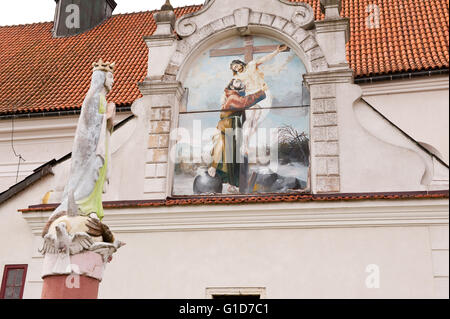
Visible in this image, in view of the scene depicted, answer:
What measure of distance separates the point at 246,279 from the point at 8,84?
9.66 meters

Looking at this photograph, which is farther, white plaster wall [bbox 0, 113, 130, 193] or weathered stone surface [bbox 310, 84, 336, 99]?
white plaster wall [bbox 0, 113, 130, 193]

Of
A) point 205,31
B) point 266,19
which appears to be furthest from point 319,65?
point 205,31

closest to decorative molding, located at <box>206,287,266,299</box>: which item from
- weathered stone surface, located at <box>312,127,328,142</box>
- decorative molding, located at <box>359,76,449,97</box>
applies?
weathered stone surface, located at <box>312,127,328,142</box>

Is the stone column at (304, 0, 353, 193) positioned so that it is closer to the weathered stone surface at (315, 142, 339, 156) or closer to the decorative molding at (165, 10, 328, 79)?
the weathered stone surface at (315, 142, 339, 156)

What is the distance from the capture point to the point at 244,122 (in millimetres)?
11031

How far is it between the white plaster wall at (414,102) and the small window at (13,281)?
7460 mm

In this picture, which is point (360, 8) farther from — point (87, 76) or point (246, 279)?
point (246, 279)

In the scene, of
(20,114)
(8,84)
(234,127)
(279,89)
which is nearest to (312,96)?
(279,89)

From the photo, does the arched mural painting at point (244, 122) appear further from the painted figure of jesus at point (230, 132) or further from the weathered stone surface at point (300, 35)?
the weathered stone surface at point (300, 35)

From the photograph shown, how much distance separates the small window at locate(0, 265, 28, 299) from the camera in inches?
423

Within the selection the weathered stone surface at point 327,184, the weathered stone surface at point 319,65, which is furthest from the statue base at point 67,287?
the weathered stone surface at point 319,65

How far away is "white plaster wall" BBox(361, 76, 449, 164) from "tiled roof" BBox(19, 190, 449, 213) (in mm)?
2633

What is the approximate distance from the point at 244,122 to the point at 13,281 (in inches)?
192
